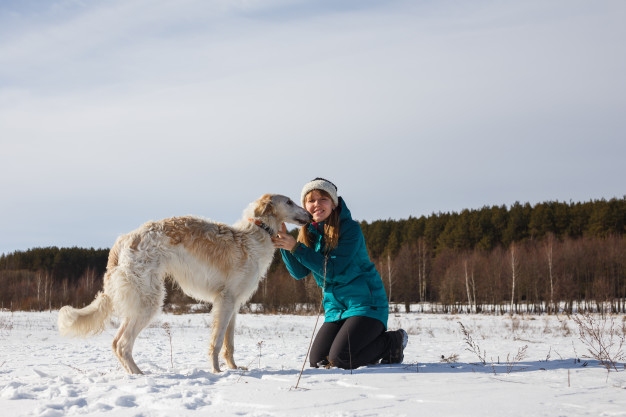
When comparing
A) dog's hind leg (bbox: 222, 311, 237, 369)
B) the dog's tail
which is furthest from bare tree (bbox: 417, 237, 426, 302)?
A: the dog's tail

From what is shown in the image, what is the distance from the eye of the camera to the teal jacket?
610 cm

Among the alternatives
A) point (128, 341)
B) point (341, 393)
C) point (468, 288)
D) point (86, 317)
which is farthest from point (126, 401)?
point (468, 288)

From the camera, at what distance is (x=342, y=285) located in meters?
6.38

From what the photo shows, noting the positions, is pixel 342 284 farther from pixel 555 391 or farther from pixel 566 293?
pixel 566 293

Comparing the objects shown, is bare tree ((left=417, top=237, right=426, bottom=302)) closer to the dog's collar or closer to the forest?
the forest

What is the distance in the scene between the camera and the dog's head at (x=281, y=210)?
6.62 meters

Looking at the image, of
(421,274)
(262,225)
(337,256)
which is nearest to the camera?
(337,256)

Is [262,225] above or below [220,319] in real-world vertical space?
above

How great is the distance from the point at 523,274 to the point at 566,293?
461 centimetres

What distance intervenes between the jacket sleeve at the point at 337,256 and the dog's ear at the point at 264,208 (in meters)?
0.75

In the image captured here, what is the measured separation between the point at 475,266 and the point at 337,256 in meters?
52.6

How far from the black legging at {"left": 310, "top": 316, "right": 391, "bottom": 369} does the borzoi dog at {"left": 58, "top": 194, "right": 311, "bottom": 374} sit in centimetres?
115

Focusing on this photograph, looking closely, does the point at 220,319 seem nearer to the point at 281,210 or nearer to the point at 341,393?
the point at 281,210

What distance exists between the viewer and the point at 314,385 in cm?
431
